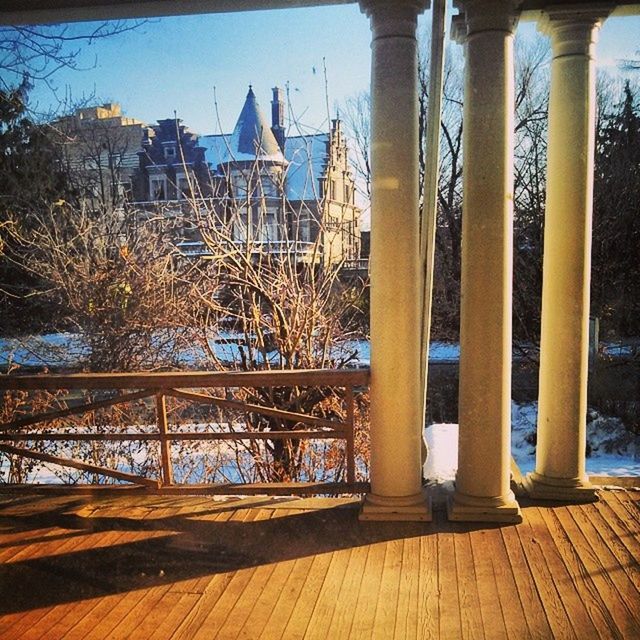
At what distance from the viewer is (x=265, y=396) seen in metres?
8.38

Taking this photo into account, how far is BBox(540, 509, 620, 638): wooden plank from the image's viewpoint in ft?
8.18

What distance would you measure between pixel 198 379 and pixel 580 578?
7.73 ft

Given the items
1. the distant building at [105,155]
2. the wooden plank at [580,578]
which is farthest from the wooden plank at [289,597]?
the distant building at [105,155]

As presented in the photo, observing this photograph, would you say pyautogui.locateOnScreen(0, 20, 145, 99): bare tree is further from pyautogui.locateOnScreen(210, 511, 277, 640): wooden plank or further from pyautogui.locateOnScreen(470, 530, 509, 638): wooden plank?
pyautogui.locateOnScreen(470, 530, 509, 638): wooden plank

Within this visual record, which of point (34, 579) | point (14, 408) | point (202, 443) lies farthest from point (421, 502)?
A: point (14, 408)

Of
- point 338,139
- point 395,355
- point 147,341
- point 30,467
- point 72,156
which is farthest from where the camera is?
point 72,156

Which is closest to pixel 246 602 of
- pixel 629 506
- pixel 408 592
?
pixel 408 592

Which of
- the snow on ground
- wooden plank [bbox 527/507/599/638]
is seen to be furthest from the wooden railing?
the snow on ground

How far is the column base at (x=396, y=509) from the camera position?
11.5 feet

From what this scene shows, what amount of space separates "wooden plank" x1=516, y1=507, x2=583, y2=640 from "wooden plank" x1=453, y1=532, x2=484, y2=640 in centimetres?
22

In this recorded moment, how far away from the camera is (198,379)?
12.5ft

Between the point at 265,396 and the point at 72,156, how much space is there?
25.9 feet

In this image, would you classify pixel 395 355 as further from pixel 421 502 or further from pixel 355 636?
pixel 355 636

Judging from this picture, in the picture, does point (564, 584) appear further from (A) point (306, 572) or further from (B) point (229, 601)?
(B) point (229, 601)
